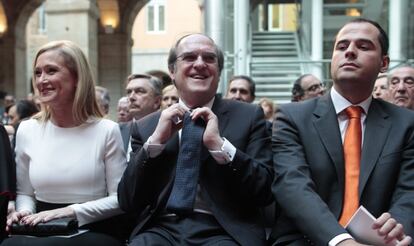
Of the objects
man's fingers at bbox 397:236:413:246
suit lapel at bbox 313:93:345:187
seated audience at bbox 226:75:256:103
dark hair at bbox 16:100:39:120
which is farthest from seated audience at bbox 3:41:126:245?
dark hair at bbox 16:100:39:120

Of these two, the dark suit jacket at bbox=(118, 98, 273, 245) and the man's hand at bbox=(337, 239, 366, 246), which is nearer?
the man's hand at bbox=(337, 239, 366, 246)

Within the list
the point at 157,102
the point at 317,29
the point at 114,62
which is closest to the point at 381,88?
the point at 157,102

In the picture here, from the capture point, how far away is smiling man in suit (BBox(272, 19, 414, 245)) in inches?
111

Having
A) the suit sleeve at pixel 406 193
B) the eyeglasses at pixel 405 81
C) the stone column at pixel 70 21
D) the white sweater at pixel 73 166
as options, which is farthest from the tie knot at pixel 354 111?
the stone column at pixel 70 21

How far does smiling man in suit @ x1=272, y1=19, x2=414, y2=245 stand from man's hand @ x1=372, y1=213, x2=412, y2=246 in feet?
0.52

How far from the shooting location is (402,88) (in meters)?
5.34

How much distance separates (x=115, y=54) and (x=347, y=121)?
63.9 ft

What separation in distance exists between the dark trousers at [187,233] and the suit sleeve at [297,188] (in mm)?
356

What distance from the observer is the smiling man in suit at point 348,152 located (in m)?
2.83

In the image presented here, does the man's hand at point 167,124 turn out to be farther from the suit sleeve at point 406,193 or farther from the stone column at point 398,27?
the stone column at point 398,27

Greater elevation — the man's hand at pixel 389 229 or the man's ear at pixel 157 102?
the man's ear at pixel 157 102

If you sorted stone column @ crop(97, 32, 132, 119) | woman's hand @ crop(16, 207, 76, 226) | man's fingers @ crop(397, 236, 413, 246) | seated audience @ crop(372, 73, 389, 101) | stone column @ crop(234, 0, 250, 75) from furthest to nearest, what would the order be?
stone column @ crop(97, 32, 132, 119) → stone column @ crop(234, 0, 250, 75) → seated audience @ crop(372, 73, 389, 101) → woman's hand @ crop(16, 207, 76, 226) → man's fingers @ crop(397, 236, 413, 246)

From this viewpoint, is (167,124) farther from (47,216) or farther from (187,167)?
(47,216)

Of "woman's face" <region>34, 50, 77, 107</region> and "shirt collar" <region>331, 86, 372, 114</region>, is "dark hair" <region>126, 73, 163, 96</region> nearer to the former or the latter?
"woman's face" <region>34, 50, 77, 107</region>
